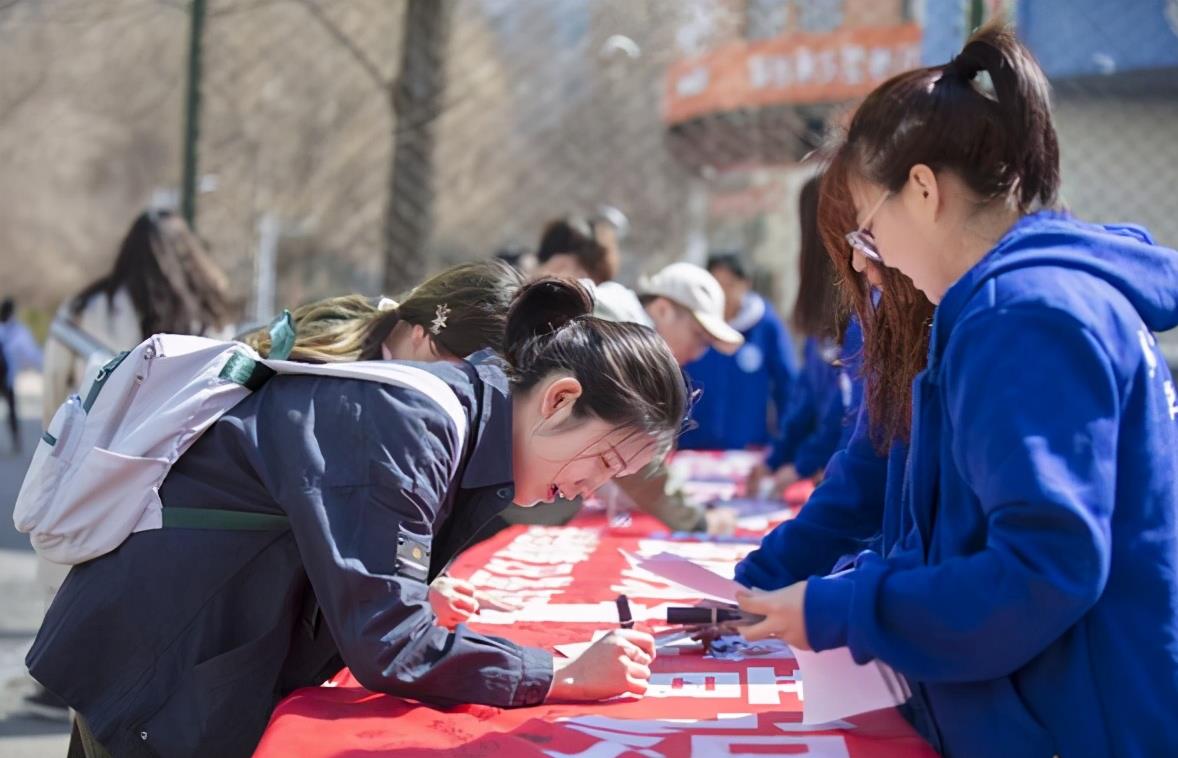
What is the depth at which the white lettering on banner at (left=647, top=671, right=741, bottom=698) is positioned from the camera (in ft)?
5.56

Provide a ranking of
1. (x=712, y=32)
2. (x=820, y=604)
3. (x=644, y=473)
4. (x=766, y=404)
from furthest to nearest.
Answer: (x=712, y=32) → (x=766, y=404) → (x=644, y=473) → (x=820, y=604)

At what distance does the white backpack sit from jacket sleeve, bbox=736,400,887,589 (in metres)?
0.58

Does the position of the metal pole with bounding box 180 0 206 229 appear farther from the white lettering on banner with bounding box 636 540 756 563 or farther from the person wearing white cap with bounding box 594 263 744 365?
the white lettering on banner with bounding box 636 540 756 563

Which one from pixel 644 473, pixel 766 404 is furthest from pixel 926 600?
pixel 766 404

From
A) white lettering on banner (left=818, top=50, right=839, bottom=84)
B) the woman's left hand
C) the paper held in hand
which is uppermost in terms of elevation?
the woman's left hand

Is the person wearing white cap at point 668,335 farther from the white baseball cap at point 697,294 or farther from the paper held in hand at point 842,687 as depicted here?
the paper held in hand at point 842,687

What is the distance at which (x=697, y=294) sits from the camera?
13.1ft

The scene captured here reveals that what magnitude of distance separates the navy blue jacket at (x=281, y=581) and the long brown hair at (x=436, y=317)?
621 mm

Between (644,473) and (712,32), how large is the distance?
4.21m

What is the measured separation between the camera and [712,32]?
6.76m

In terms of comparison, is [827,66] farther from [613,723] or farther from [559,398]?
[613,723]

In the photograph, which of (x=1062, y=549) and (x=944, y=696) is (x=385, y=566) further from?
(x=1062, y=549)

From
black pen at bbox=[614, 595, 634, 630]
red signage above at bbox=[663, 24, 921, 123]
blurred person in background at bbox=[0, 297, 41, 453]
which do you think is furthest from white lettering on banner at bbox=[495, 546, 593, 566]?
blurred person in background at bbox=[0, 297, 41, 453]

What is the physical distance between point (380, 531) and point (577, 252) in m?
2.62
